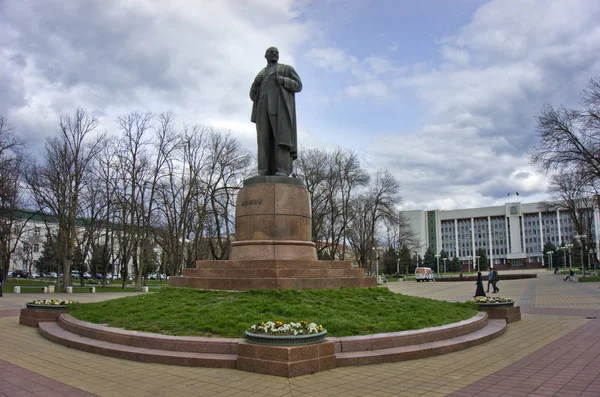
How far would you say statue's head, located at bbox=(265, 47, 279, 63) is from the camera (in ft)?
46.1

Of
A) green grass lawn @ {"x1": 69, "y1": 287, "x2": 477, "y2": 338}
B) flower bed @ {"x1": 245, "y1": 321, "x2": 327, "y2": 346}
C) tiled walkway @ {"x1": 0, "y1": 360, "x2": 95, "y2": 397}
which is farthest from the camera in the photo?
green grass lawn @ {"x1": 69, "y1": 287, "x2": 477, "y2": 338}

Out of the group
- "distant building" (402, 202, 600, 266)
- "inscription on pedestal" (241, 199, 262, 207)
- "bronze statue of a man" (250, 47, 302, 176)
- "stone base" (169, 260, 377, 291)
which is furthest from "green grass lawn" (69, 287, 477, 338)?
"distant building" (402, 202, 600, 266)

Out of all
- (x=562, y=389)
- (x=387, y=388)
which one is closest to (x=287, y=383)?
(x=387, y=388)

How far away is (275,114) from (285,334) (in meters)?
8.64

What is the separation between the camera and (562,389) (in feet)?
17.9

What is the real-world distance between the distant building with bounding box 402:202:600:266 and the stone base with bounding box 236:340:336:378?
109m

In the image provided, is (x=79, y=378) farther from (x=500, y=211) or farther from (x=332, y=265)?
(x=500, y=211)

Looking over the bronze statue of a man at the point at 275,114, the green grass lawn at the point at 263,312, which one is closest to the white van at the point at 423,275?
the bronze statue of a man at the point at 275,114

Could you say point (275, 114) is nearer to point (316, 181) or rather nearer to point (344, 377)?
point (344, 377)

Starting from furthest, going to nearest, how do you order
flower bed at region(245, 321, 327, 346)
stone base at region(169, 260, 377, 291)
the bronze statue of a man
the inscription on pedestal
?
→ the bronze statue of a man, the inscription on pedestal, stone base at region(169, 260, 377, 291), flower bed at region(245, 321, 327, 346)

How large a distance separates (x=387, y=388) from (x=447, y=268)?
100833mm

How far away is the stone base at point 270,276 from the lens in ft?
34.1

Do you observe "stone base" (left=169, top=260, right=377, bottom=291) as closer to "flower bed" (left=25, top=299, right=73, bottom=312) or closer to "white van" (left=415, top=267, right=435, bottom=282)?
"flower bed" (left=25, top=299, right=73, bottom=312)

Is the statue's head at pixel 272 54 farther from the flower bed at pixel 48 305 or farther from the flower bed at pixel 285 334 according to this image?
the flower bed at pixel 285 334
